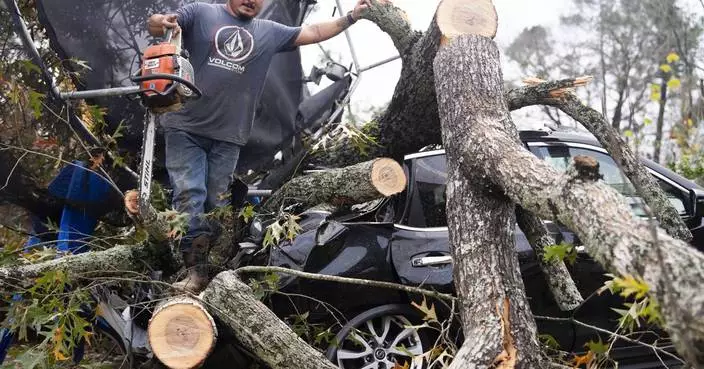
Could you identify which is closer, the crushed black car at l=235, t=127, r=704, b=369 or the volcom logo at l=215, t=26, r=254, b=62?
the crushed black car at l=235, t=127, r=704, b=369

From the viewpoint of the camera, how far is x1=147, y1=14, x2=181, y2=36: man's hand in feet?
13.0

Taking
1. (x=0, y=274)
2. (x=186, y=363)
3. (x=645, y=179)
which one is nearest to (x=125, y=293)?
(x=0, y=274)

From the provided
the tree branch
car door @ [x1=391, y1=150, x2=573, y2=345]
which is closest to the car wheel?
car door @ [x1=391, y1=150, x2=573, y2=345]

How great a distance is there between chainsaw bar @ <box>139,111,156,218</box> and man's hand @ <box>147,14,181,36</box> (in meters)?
0.64

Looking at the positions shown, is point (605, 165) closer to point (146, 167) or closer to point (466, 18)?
point (466, 18)

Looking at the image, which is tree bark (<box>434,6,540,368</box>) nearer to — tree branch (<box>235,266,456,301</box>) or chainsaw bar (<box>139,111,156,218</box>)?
tree branch (<box>235,266,456,301</box>)

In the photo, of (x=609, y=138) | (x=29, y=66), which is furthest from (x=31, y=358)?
(x=609, y=138)

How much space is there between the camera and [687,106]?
20.4 metres

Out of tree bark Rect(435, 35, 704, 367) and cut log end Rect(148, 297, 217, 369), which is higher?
tree bark Rect(435, 35, 704, 367)

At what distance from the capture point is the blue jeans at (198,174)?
420 centimetres

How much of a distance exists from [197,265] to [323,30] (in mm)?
1954

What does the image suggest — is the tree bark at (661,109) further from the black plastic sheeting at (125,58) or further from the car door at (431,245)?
the car door at (431,245)

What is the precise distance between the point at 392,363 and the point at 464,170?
137 cm

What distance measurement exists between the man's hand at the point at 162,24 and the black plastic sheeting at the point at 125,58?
0.60 meters
